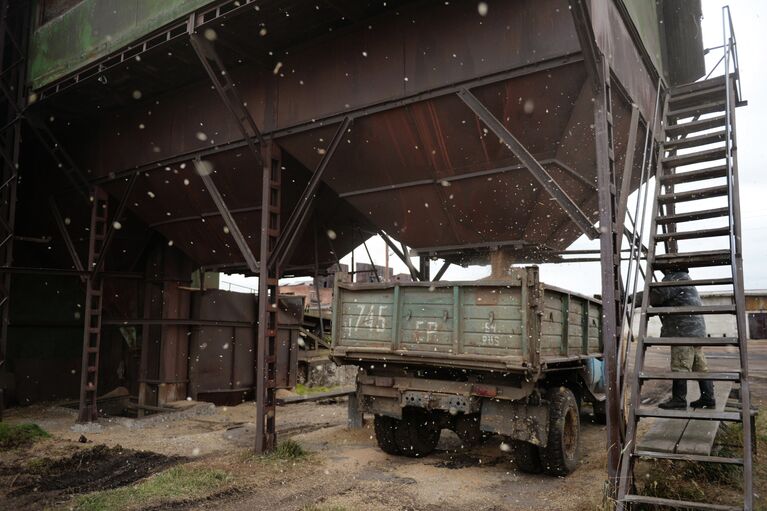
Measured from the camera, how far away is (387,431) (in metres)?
7.05

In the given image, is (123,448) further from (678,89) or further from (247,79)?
(678,89)

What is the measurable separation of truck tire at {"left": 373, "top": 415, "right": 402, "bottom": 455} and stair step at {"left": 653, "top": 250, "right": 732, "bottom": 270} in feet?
11.5

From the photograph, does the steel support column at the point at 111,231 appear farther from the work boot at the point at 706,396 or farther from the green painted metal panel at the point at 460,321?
the work boot at the point at 706,396

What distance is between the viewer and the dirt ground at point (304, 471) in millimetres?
5395

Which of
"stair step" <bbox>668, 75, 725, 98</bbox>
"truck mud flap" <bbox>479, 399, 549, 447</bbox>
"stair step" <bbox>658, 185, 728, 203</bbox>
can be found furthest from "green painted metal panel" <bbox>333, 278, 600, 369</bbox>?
"stair step" <bbox>668, 75, 725, 98</bbox>

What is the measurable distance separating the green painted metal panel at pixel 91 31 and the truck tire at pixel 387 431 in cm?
564

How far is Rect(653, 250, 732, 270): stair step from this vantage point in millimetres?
5605

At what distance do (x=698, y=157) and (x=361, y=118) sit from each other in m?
4.21

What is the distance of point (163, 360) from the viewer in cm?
1179

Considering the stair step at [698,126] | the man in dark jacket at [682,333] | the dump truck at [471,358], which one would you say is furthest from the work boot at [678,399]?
the stair step at [698,126]

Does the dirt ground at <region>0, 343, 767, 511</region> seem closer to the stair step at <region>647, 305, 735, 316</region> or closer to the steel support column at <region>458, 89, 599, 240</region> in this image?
the stair step at <region>647, 305, 735, 316</region>

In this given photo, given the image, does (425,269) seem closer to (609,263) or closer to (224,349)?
(609,263)

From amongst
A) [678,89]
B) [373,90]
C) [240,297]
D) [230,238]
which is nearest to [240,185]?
[230,238]

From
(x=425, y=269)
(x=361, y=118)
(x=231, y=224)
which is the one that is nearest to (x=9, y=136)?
(x=231, y=224)
